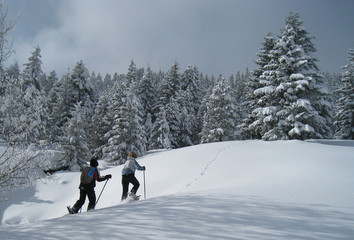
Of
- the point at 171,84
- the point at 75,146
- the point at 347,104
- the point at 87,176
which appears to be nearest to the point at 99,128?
the point at 75,146

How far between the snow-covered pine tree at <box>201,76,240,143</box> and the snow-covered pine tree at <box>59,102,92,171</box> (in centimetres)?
1736

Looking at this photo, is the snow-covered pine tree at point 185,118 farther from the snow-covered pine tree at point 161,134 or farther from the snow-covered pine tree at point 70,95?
the snow-covered pine tree at point 70,95

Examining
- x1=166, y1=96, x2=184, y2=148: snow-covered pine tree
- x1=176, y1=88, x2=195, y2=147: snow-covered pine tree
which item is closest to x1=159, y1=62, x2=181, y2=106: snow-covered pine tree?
x1=176, y1=88, x2=195, y2=147: snow-covered pine tree

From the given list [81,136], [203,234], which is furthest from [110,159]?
[203,234]

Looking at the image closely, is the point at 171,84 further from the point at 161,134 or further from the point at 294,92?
the point at 294,92

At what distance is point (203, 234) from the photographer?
10.9ft

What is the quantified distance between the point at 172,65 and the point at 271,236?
43.2m

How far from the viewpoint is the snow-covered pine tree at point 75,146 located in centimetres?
2227

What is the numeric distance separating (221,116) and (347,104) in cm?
1521

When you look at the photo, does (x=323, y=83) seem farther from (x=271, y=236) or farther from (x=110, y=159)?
(x=110, y=159)

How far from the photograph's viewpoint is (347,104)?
86.6 feet

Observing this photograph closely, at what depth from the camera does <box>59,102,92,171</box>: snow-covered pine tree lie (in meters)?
22.3

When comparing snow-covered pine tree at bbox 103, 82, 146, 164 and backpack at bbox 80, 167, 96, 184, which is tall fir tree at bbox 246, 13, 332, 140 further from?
backpack at bbox 80, 167, 96, 184

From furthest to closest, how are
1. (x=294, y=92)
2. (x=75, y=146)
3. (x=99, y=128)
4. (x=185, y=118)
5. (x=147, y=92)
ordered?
(x=147, y=92) → (x=185, y=118) → (x=99, y=128) → (x=75, y=146) → (x=294, y=92)
